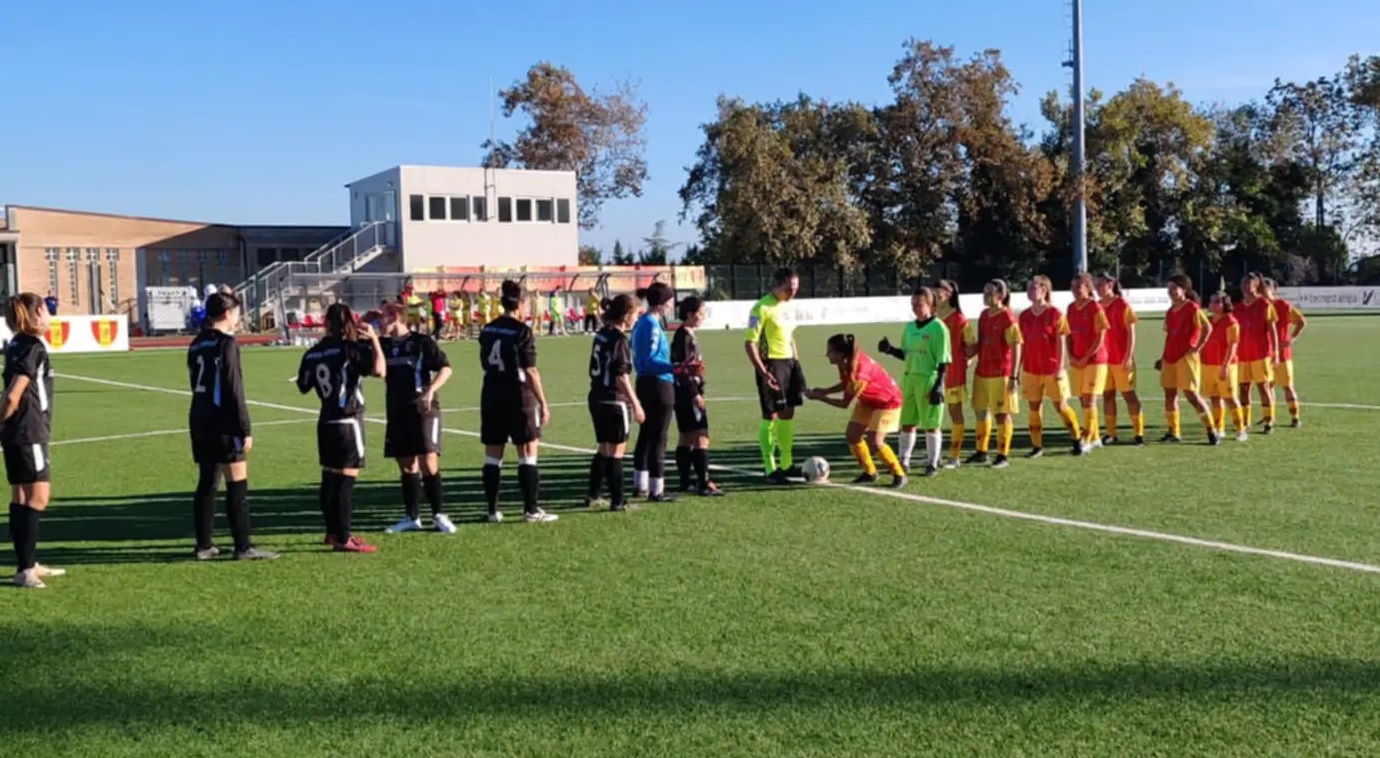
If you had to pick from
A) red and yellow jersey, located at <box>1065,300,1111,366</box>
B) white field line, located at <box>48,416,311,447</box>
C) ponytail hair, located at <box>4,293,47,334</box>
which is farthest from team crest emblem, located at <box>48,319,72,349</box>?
red and yellow jersey, located at <box>1065,300,1111,366</box>

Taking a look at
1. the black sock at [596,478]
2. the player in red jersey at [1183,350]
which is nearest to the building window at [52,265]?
the black sock at [596,478]

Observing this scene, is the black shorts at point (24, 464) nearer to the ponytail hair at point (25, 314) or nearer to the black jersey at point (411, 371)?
the ponytail hair at point (25, 314)

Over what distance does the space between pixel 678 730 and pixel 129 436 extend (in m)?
12.7

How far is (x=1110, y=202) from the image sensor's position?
210 feet

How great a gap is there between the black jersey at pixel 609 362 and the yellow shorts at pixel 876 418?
236 centimetres

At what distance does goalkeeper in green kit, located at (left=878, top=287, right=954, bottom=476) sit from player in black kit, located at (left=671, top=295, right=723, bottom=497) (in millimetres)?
1845

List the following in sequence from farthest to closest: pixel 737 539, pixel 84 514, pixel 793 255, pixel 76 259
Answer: pixel 793 255 < pixel 76 259 < pixel 84 514 < pixel 737 539

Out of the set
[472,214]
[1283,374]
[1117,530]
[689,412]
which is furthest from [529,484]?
Answer: [472,214]

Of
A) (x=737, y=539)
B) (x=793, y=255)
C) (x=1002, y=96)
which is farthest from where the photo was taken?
(x=1002, y=96)

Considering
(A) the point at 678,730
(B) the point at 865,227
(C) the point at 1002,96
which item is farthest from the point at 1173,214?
(A) the point at 678,730

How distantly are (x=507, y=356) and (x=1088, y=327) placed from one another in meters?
6.92

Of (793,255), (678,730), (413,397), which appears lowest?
(678,730)

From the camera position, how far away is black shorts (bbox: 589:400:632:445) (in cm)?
920

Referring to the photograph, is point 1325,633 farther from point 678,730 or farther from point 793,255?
point 793,255
